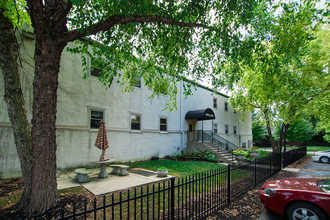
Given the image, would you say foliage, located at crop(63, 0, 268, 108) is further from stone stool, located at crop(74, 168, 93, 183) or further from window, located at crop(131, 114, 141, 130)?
window, located at crop(131, 114, 141, 130)

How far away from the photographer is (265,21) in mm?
5820

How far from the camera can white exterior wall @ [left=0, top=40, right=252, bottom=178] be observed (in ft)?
26.0

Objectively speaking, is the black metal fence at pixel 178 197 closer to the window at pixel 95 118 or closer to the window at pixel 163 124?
the window at pixel 95 118

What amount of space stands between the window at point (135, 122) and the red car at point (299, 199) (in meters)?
9.18

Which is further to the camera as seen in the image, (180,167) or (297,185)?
(180,167)

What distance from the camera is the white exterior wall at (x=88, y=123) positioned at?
7914 millimetres

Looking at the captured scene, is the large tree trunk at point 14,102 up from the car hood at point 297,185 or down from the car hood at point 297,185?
up

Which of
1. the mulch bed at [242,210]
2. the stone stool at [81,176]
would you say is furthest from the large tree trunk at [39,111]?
the mulch bed at [242,210]

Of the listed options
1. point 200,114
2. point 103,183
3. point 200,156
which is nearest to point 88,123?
point 103,183

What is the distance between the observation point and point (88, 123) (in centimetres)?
984

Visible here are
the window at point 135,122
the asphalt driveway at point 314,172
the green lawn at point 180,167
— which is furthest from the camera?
the window at point 135,122

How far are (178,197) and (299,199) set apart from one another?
110 inches

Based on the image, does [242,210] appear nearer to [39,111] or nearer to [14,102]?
[39,111]

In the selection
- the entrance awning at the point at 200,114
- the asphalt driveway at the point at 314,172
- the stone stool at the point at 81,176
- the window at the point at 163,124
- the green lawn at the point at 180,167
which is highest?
the entrance awning at the point at 200,114
